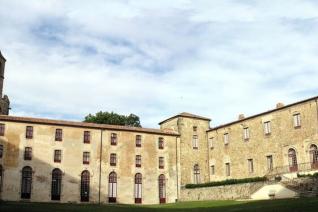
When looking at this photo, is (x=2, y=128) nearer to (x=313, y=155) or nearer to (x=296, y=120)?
(x=296, y=120)

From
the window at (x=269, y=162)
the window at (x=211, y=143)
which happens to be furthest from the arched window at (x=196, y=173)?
the window at (x=269, y=162)

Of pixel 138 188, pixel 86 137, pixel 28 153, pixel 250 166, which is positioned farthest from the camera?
pixel 138 188

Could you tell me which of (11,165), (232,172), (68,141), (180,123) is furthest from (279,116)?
(11,165)

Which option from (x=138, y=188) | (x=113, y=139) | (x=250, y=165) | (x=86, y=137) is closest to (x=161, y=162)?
(x=138, y=188)

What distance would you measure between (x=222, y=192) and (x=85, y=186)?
51.0ft

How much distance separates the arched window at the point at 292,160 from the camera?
4645cm

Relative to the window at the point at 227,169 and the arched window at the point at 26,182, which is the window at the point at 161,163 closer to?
the window at the point at 227,169

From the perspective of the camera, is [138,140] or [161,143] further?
[161,143]

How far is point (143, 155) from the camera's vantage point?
5469 cm

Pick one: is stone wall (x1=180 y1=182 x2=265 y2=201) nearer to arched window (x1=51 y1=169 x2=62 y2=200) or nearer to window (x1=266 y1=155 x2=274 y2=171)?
window (x1=266 y1=155 x2=274 y2=171)

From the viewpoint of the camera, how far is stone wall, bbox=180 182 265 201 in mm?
43312

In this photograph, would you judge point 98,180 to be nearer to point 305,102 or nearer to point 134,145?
point 134,145

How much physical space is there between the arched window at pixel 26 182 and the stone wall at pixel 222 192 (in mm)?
18388

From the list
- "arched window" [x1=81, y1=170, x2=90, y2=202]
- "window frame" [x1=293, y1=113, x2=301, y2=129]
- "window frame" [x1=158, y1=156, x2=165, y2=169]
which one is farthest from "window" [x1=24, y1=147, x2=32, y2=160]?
"window frame" [x1=293, y1=113, x2=301, y2=129]
